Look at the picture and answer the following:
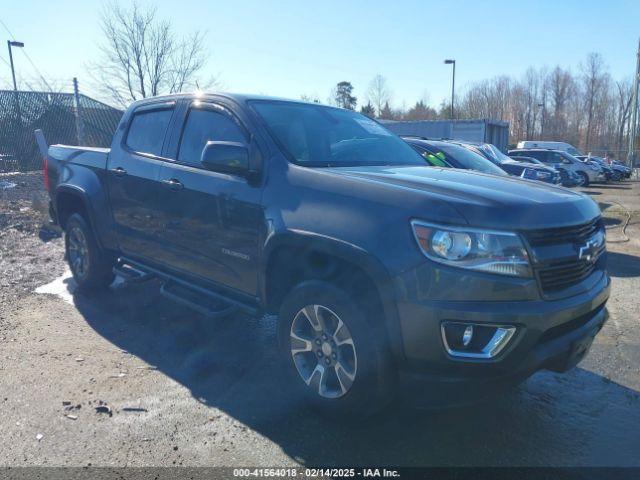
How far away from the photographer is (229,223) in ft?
12.2

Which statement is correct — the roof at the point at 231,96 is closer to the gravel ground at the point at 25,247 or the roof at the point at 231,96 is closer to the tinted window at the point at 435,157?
the gravel ground at the point at 25,247

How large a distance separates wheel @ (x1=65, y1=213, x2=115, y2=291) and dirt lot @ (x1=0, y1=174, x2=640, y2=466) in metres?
0.48

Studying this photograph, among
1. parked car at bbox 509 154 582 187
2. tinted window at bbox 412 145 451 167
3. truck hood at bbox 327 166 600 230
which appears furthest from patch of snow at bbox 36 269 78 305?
parked car at bbox 509 154 582 187

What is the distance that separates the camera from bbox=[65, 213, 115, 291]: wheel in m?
5.51

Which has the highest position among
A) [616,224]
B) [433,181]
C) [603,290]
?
[433,181]

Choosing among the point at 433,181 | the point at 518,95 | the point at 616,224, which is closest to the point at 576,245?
the point at 433,181

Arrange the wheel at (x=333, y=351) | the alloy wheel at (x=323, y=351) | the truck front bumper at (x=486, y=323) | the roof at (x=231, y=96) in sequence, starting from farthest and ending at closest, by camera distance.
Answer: the roof at (x=231, y=96) < the alloy wheel at (x=323, y=351) < the wheel at (x=333, y=351) < the truck front bumper at (x=486, y=323)

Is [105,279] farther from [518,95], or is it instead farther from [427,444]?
[518,95]

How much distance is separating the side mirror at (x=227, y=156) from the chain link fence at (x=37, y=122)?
15.1 m

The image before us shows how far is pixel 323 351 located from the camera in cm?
321

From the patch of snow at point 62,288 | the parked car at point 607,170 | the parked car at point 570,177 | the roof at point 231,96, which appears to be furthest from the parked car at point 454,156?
the parked car at point 607,170

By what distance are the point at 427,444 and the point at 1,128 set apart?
1811cm

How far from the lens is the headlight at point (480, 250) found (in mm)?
2643

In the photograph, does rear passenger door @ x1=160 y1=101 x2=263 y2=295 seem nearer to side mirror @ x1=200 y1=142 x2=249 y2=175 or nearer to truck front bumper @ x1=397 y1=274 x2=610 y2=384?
side mirror @ x1=200 y1=142 x2=249 y2=175
